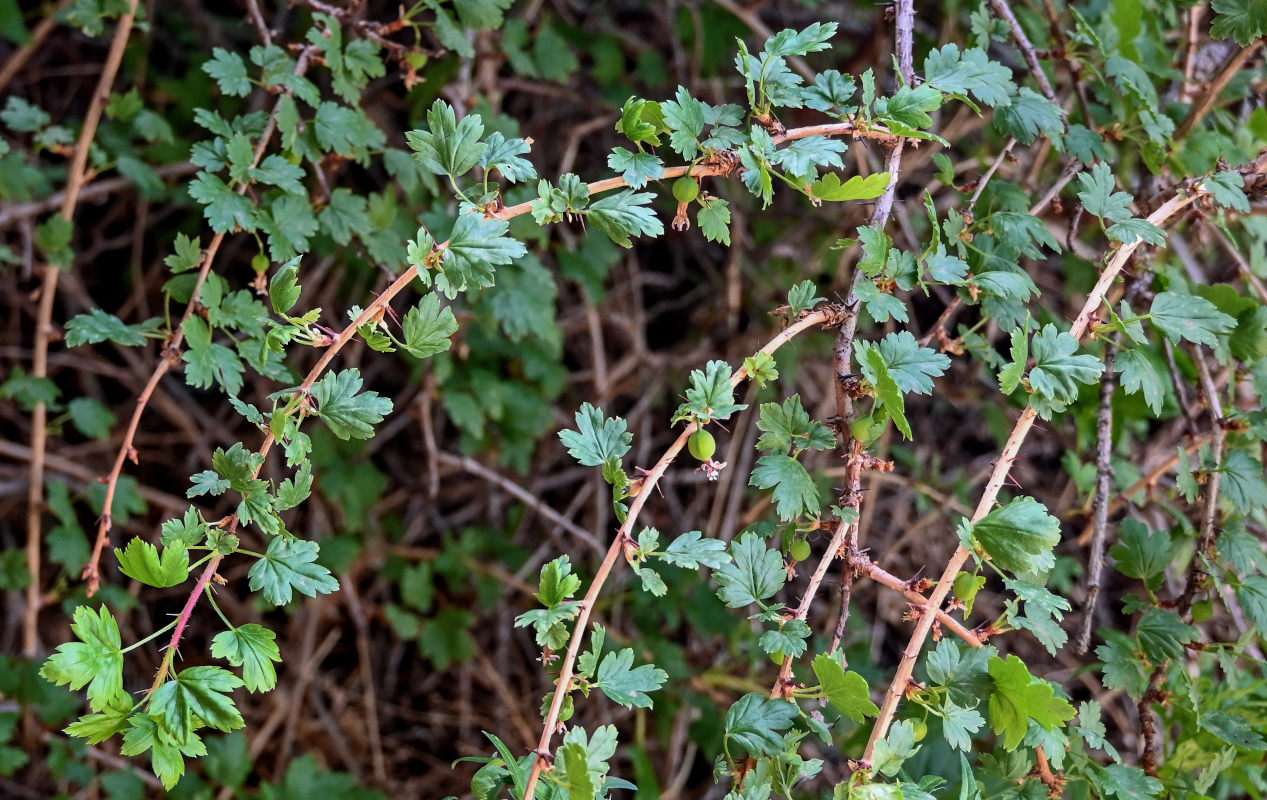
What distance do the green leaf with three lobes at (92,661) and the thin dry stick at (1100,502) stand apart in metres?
1.09

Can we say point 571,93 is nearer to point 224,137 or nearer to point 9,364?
point 224,137

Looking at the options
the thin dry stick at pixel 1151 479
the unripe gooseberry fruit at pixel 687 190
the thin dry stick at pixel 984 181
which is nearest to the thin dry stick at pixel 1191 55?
the thin dry stick at pixel 984 181

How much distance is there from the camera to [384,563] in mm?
2156

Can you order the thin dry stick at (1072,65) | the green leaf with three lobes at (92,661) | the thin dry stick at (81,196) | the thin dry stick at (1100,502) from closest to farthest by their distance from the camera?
1. the green leaf with three lobes at (92,661)
2. the thin dry stick at (1100,502)
3. the thin dry stick at (1072,65)
4. the thin dry stick at (81,196)

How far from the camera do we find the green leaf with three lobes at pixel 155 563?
0.91 m

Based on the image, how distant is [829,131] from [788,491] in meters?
0.38

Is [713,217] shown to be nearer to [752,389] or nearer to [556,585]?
[556,585]

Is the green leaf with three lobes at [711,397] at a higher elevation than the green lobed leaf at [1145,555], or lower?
higher

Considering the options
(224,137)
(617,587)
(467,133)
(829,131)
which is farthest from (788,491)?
(617,587)

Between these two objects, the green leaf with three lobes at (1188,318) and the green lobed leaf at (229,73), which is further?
the green lobed leaf at (229,73)

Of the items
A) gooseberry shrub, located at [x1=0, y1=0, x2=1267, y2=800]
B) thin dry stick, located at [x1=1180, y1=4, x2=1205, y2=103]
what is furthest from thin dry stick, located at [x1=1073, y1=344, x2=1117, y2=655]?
thin dry stick, located at [x1=1180, y1=4, x2=1205, y2=103]

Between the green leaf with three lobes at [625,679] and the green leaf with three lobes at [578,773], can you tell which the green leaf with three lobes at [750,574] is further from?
the green leaf with three lobes at [578,773]

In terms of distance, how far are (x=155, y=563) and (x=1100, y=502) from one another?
112 centimetres

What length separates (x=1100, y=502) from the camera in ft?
4.29
